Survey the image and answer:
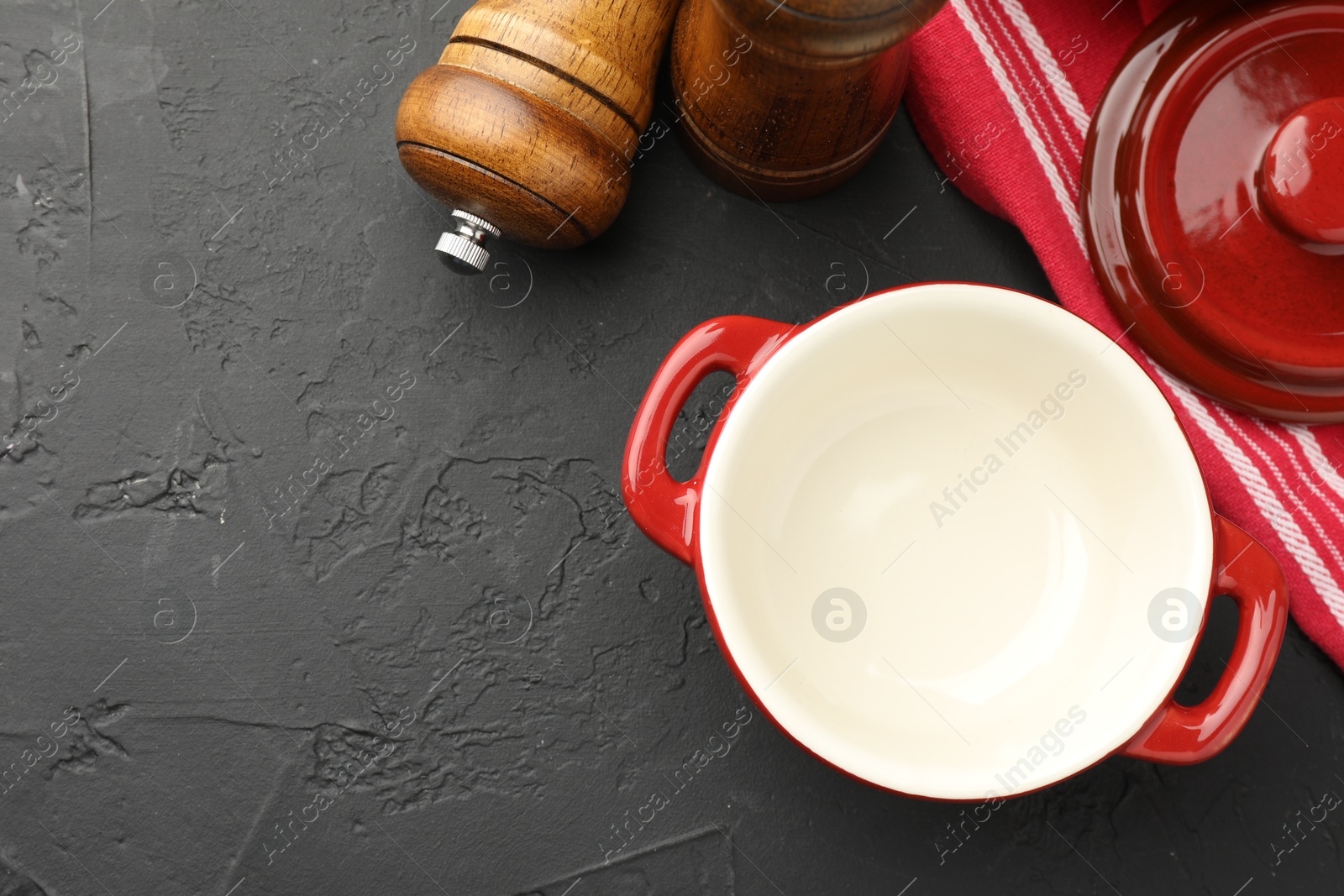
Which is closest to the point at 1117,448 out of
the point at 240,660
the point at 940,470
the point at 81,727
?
the point at 940,470

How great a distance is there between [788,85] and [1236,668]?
419 mm

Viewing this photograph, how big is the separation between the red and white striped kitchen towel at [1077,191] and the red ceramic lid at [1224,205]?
27mm

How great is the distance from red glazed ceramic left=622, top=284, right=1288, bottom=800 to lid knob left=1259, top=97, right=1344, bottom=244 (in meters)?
0.13

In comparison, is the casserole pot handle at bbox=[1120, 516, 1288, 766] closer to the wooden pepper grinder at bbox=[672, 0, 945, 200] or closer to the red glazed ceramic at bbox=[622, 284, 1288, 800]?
the red glazed ceramic at bbox=[622, 284, 1288, 800]

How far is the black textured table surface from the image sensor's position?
583 millimetres

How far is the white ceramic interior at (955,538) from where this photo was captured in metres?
0.47

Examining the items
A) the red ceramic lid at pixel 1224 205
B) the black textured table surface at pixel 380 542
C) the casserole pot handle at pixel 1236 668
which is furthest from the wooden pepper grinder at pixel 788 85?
the casserole pot handle at pixel 1236 668

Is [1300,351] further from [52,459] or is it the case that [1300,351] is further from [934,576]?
[52,459]

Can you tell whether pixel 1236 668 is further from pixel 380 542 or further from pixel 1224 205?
pixel 380 542

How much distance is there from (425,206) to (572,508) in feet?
0.80

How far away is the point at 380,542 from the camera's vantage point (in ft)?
1.94

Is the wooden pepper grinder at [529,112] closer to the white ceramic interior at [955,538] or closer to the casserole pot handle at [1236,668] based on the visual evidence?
the white ceramic interior at [955,538]

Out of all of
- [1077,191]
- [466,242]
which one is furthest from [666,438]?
[1077,191]

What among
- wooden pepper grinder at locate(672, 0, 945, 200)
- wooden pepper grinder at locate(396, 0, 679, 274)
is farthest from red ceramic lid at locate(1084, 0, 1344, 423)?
wooden pepper grinder at locate(396, 0, 679, 274)
